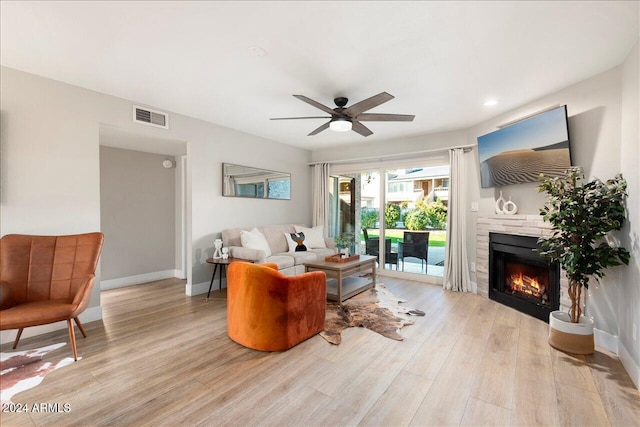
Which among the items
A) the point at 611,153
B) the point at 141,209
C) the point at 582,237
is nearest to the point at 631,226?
the point at 582,237

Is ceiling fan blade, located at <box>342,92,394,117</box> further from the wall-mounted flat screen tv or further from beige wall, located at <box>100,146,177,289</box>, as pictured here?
Answer: beige wall, located at <box>100,146,177,289</box>

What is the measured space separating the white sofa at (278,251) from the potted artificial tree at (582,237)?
9.78ft

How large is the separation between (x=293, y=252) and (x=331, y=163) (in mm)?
2125

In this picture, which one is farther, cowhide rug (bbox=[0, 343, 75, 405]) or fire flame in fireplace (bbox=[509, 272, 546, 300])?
fire flame in fireplace (bbox=[509, 272, 546, 300])

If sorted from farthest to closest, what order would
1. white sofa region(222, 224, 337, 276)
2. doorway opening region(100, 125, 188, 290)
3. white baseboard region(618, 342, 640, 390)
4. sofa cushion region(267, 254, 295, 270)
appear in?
doorway opening region(100, 125, 188, 290) < sofa cushion region(267, 254, 295, 270) < white sofa region(222, 224, 337, 276) < white baseboard region(618, 342, 640, 390)

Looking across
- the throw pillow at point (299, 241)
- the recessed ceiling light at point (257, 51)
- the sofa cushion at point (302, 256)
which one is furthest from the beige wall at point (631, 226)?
the throw pillow at point (299, 241)

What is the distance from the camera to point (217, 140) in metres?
4.30

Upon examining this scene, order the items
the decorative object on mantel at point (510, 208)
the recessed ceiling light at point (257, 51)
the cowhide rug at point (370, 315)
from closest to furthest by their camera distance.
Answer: the recessed ceiling light at point (257, 51), the cowhide rug at point (370, 315), the decorative object on mantel at point (510, 208)

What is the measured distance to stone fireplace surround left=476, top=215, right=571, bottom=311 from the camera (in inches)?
116

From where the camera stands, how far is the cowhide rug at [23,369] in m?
1.74

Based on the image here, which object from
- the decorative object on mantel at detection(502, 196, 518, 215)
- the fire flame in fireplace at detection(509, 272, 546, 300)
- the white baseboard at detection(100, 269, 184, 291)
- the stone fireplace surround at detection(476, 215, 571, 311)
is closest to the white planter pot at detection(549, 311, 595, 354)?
the stone fireplace surround at detection(476, 215, 571, 311)

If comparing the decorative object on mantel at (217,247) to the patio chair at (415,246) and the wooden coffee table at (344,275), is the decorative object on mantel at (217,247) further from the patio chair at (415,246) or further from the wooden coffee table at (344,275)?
the patio chair at (415,246)

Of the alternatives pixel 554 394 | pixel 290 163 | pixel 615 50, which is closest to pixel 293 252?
pixel 290 163

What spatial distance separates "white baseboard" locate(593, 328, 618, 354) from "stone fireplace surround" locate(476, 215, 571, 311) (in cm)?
33
